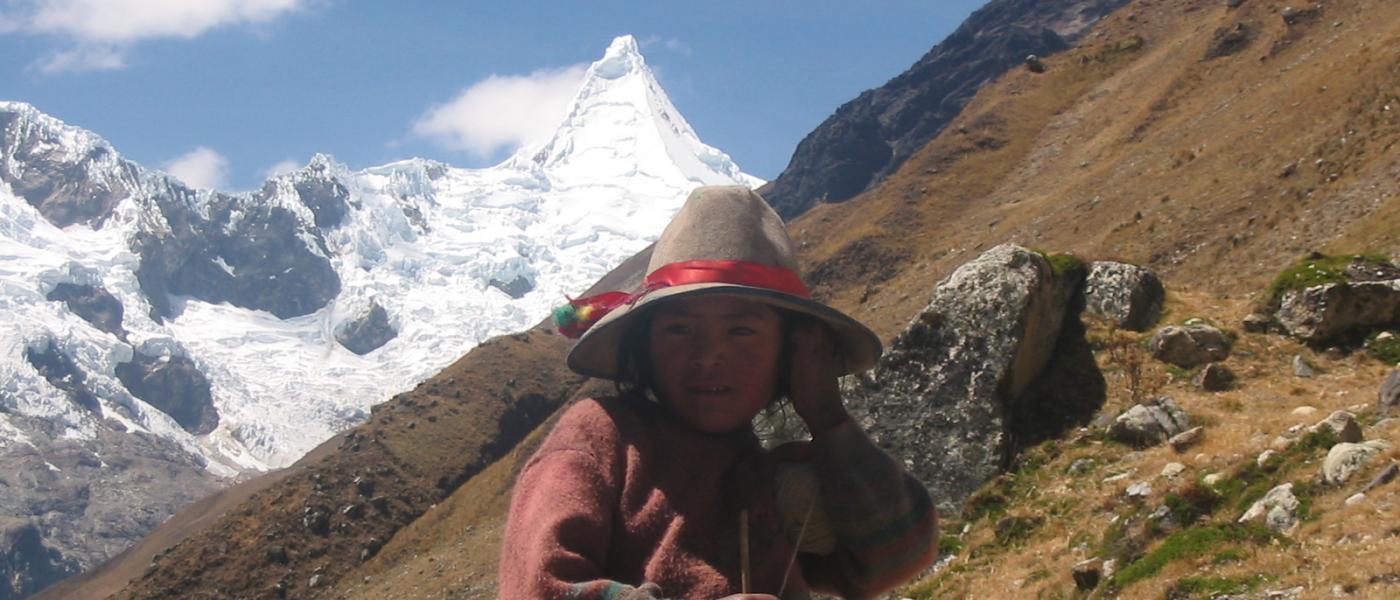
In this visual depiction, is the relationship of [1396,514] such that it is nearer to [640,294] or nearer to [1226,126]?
[640,294]

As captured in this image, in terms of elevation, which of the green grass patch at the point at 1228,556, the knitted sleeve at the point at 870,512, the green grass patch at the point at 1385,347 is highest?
the knitted sleeve at the point at 870,512

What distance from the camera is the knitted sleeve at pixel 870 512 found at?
319cm

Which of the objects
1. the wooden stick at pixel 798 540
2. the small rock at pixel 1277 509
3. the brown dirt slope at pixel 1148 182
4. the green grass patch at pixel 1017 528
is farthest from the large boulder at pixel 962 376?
the wooden stick at pixel 798 540

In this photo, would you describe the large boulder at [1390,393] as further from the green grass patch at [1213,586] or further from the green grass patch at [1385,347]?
the green grass patch at [1213,586]

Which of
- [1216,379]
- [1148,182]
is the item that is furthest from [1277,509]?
[1148,182]

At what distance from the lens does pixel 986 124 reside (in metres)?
63.1

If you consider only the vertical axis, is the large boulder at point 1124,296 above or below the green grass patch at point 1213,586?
above

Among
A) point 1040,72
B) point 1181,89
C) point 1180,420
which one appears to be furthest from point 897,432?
point 1040,72

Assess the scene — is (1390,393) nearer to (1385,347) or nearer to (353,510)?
(1385,347)

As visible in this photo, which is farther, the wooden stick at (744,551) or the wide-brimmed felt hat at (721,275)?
the wide-brimmed felt hat at (721,275)

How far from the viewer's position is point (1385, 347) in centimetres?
1226

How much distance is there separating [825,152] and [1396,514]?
114 m

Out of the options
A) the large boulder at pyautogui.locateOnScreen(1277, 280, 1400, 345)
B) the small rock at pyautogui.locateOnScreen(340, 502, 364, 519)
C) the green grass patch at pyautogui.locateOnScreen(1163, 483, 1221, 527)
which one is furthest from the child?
the small rock at pyautogui.locateOnScreen(340, 502, 364, 519)

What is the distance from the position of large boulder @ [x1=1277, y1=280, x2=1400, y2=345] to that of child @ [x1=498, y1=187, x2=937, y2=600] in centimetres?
1107
